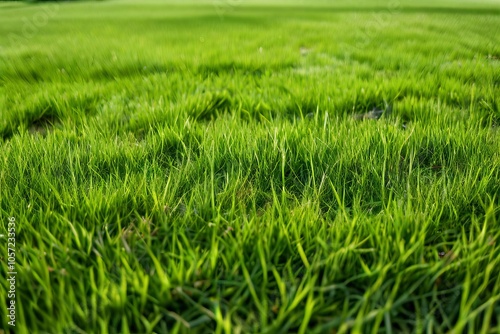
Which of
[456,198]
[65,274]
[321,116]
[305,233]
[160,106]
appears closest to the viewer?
[65,274]

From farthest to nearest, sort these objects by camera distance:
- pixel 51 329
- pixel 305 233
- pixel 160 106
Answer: pixel 160 106, pixel 305 233, pixel 51 329

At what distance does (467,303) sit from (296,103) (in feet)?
5.70

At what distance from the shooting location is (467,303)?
84 cm

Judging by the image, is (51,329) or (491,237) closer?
(51,329)

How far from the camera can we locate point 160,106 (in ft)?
7.54

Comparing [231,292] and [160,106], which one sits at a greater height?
[160,106]

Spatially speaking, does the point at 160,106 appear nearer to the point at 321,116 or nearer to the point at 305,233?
the point at 321,116

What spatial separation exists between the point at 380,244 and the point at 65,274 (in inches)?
31.0

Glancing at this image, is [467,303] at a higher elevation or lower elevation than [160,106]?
lower

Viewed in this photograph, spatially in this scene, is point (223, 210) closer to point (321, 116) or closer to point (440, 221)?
point (440, 221)

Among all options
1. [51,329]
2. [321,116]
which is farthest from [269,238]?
[321,116]

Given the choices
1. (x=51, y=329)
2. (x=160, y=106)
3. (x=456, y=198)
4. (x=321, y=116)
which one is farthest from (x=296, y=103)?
(x=51, y=329)

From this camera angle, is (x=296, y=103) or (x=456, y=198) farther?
(x=296, y=103)

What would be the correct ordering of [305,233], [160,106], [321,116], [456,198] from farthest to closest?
[160,106], [321,116], [456,198], [305,233]
